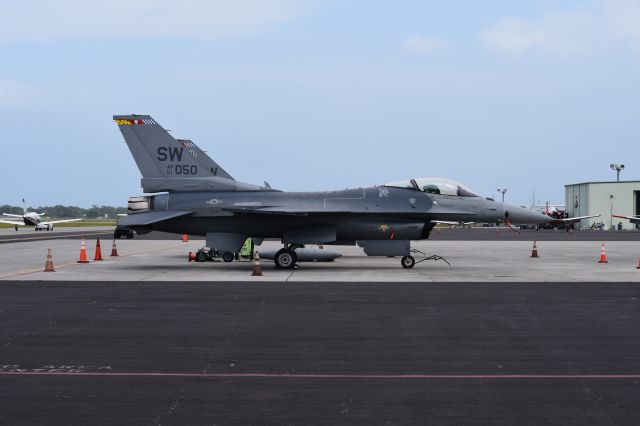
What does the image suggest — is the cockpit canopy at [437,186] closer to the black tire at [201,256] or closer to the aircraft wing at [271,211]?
the aircraft wing at [271,211]

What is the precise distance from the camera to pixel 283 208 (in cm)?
2167

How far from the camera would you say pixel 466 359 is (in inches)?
322

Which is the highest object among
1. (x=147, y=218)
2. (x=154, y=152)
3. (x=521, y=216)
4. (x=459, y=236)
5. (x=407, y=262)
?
(x=154, y=152)

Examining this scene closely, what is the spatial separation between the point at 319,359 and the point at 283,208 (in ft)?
44.9

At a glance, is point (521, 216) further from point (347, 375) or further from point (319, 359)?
point (347, 375)

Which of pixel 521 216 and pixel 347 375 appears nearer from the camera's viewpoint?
pixel 347 375

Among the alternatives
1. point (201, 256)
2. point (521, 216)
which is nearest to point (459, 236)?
point (201, 256)

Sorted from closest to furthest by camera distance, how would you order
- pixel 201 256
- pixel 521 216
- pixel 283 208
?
pixel 283 208, pixel 521 216, pixel 201 256

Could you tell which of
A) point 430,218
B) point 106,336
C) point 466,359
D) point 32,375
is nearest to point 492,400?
point 466,359

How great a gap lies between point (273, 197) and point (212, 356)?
14182 mm

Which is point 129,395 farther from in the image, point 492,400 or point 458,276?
point 458,276

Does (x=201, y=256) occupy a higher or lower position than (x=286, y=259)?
lower

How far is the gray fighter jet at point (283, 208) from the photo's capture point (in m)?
21.8

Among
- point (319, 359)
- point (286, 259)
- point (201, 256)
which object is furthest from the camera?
point (201, 256)
